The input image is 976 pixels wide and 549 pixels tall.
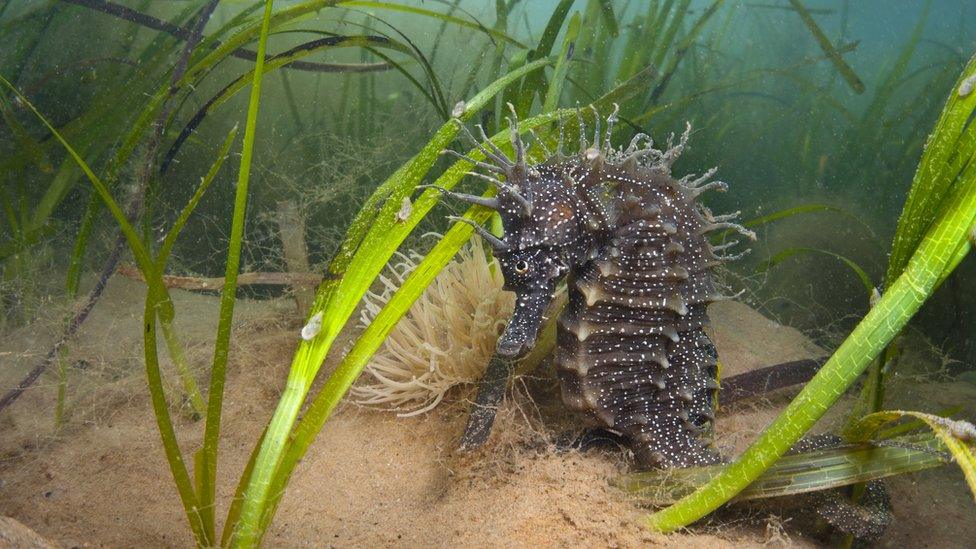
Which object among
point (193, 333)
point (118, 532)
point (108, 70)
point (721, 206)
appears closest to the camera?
point (118, 532)

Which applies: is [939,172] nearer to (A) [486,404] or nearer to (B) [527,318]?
(B) [527,318]

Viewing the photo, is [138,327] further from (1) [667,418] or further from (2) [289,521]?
(1) [667,418]

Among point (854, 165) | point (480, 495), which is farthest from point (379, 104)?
point (854, 165)

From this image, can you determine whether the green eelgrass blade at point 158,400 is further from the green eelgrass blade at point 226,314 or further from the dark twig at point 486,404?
the dark twig at point 486,404

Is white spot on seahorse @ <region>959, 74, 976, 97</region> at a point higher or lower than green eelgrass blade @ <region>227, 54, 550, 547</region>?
higher

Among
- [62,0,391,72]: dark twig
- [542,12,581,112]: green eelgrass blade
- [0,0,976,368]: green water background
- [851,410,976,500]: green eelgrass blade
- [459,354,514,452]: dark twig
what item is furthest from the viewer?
Result: [0,0,976,368]: green water background

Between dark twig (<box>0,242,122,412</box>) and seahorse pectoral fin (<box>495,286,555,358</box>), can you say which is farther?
dark twig (<box>0,242,122,412</box>)

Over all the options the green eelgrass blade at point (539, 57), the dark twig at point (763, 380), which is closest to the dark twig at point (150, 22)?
the green eelgrass blade at point (539, 57)

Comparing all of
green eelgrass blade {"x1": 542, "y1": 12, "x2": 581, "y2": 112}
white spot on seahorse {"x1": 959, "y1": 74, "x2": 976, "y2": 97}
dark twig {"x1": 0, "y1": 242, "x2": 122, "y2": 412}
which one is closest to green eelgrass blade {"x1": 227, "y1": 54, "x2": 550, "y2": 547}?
green eelgrass blade {"x1": 542, "y1": 12, "x2": 581, "y2": 112}

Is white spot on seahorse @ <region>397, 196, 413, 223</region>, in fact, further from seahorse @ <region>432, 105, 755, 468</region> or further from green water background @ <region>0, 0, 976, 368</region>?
green water background @ <region>0, 0, 976, 368</region>
